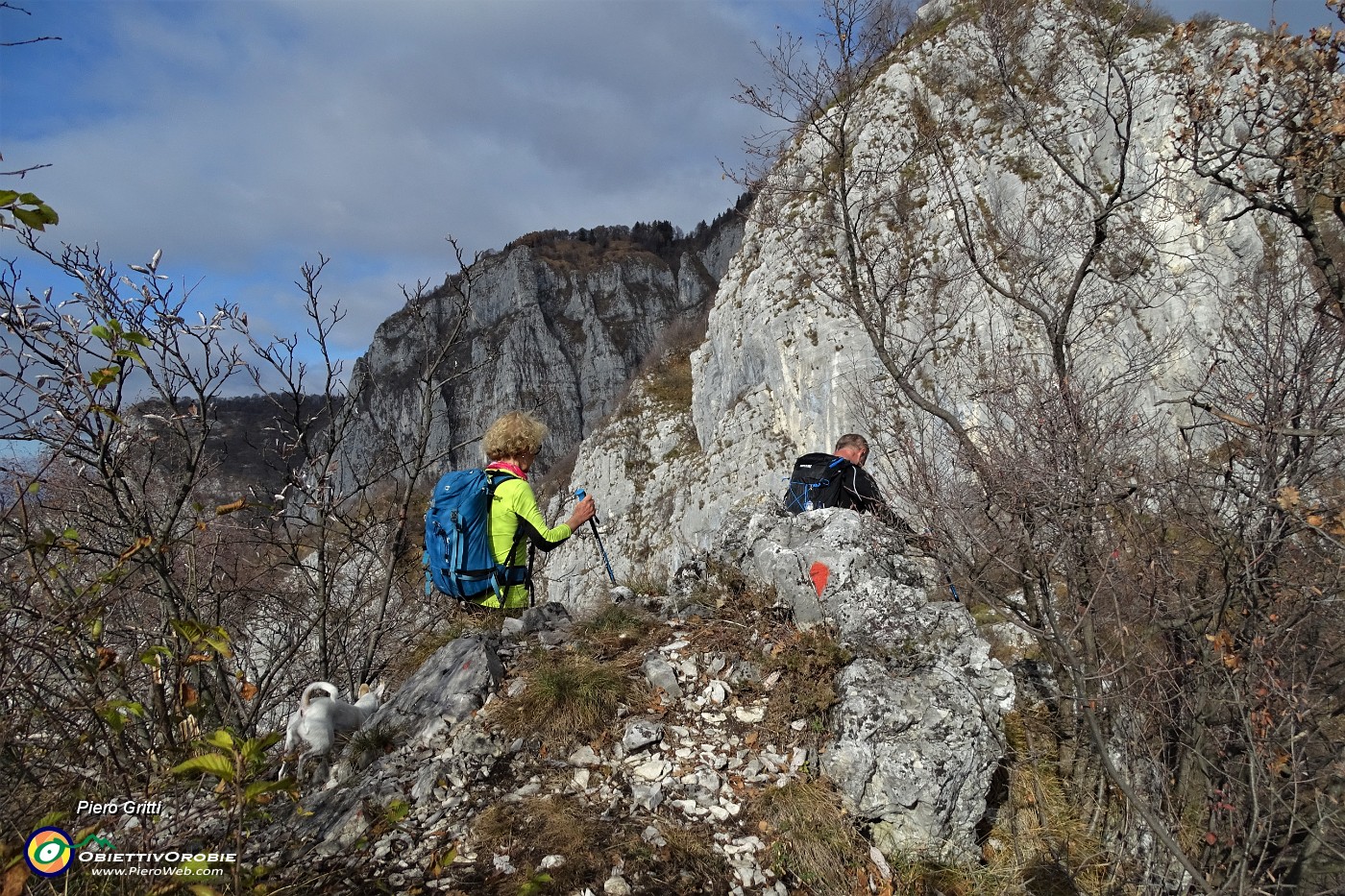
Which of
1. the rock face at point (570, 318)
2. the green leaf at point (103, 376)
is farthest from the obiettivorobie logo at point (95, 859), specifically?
the rock face at point (570, 318)

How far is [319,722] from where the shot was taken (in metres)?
3.72

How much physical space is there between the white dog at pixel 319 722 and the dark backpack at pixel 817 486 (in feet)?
11.3

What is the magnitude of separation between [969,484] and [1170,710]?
6.59 feet

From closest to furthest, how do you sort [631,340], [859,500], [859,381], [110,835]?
[110,835], [859,500], [859,381], [631,340]

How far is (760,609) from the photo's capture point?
15.2ft

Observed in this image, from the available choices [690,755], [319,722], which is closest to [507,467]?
[319,722]

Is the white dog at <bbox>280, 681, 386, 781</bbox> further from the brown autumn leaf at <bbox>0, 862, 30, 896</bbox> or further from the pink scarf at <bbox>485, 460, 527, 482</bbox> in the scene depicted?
the brown autumn leaf at <bbox>0, 862, 30, 896</bbox>

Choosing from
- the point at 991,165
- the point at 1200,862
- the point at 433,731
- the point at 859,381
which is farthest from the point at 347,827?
the point at 991,165

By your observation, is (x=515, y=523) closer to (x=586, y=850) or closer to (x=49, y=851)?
(x=586, y=850)

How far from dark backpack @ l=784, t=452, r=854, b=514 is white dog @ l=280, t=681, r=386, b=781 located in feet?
11.3

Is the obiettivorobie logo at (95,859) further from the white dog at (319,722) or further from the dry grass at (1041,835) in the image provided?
the dry grass at (1041,835)

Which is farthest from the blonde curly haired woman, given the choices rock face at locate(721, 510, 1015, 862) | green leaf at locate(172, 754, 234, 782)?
green leaf at locate(172, 754, 234, 782)

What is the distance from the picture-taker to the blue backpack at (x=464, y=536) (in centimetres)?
449

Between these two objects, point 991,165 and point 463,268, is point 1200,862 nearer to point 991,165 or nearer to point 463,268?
point 463,268
